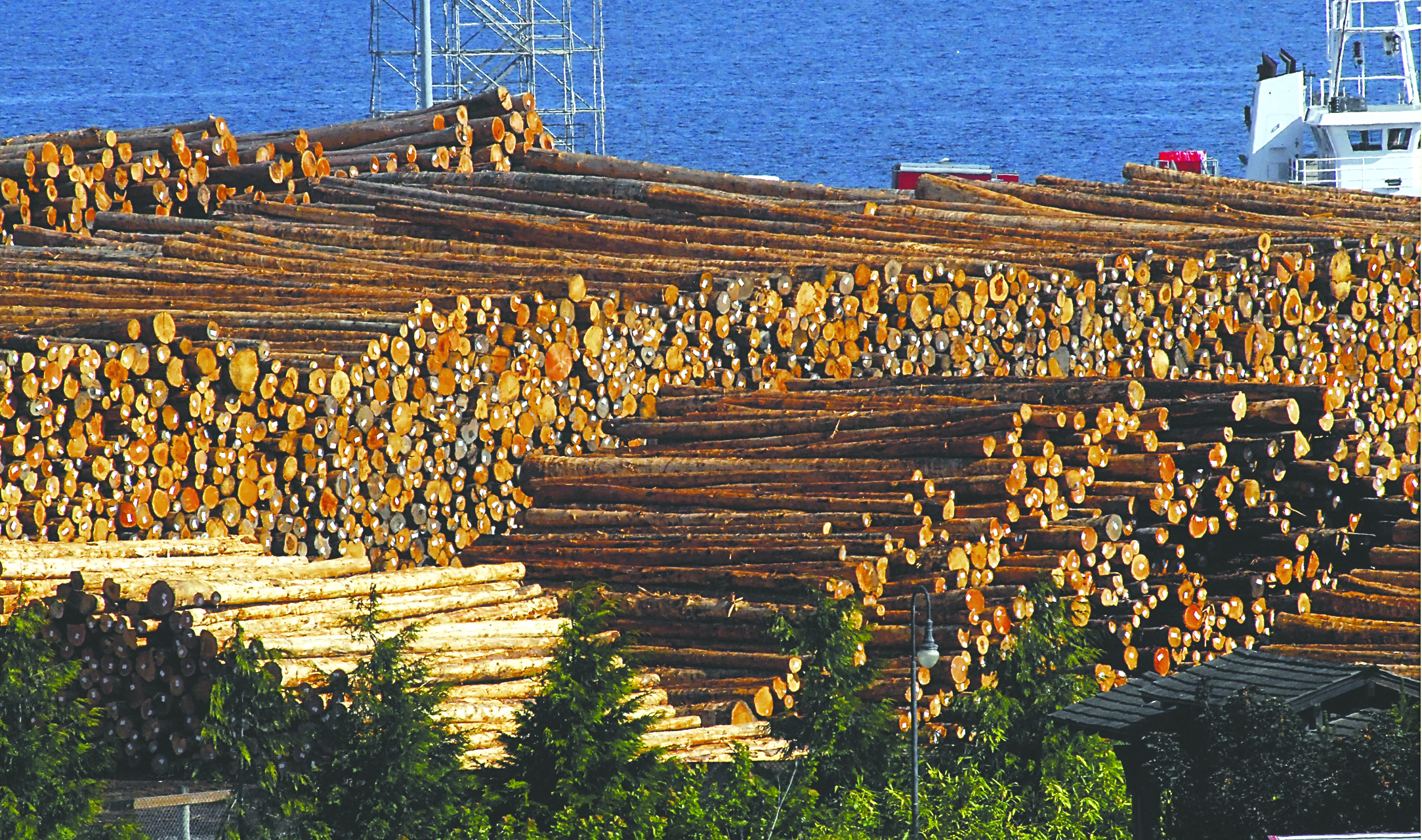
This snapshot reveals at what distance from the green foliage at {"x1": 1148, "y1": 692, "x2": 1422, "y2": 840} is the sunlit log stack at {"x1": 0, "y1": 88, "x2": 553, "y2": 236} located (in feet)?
→ 42.8

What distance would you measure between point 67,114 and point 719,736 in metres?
97.5

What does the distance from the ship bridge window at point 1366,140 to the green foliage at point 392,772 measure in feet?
87.3

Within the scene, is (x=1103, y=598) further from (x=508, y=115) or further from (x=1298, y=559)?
(x=508, y=115)

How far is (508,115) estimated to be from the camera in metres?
22.2

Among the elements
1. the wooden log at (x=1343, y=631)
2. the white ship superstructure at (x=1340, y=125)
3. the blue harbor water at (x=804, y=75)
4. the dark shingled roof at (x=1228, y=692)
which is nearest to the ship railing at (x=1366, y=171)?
the white ship superstructure at (x=1340, y=125)

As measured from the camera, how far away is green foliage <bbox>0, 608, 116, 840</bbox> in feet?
34.1

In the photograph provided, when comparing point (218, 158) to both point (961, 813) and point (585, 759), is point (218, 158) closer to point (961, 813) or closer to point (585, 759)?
point (585, 759)

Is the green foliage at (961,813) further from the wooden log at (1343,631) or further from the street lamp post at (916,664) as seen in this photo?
the wooden log at (1343,631)

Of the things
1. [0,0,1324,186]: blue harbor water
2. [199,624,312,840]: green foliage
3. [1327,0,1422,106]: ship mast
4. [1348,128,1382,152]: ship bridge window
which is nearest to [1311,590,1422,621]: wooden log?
[199,624,312,840]: green foliage

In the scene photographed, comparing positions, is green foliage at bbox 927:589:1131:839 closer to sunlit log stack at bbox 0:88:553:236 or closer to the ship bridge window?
sunlit log stack at bbox 0:88:553:236

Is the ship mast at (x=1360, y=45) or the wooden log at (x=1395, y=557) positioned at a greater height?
the ship mast at (x=1360, y=45)

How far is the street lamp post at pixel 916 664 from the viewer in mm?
11000

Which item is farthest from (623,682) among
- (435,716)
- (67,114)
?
(67,114)

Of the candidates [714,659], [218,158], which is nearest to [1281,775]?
[714,659]
